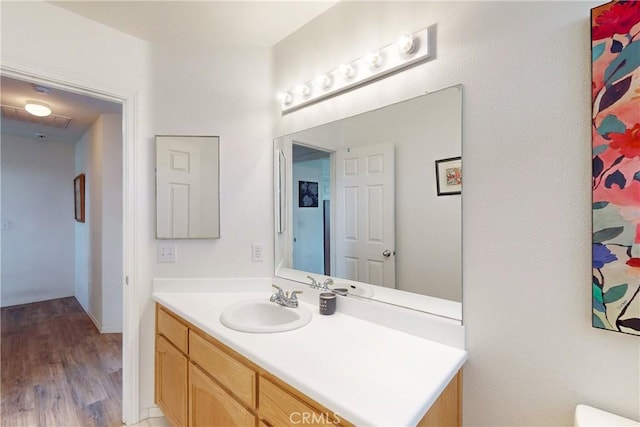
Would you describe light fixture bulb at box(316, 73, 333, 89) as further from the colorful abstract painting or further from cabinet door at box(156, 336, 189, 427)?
cabinet door at box(156, 336, 189, 427)

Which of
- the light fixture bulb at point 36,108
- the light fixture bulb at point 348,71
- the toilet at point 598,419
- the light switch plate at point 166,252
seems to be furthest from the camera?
the light fixture bulb at point 36,108

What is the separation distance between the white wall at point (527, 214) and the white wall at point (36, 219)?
17.2 feet

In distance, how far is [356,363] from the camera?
3.42 ft

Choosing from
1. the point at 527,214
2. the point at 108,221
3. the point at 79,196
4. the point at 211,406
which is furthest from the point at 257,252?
the point at 79,196

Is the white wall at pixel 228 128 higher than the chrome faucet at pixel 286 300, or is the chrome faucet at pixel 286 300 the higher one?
the white wall at pixel 228 128

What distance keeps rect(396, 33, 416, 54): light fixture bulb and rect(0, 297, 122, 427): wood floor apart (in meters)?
2.65

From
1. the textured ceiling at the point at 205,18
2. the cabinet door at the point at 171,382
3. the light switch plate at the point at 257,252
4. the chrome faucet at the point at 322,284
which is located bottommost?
the cabinet door at the point at 171,382

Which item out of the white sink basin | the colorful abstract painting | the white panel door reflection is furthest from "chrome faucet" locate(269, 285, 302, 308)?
the colorful abstract painting

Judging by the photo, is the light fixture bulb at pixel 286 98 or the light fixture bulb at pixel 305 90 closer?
the light fixture bulb at pixel 305 90

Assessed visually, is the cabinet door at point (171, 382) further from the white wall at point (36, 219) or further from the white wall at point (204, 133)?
the white wall at point (36, 219)

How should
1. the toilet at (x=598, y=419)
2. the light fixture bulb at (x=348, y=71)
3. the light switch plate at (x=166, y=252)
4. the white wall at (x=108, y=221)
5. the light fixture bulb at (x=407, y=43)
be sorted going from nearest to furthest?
the toilet at (x=598, y=419) → the light fixture bulb at (x=407, y=43) → the light fixture bulb at (x=348, y=71) → the light switch plate at (x=166, y=252) → the white wall at (x=108, y=221)

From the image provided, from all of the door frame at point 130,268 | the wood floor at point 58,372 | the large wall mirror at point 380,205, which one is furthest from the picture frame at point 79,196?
the large wall mirror at point 380,205

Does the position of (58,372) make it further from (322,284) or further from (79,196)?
(79,196)

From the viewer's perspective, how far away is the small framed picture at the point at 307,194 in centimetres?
180
